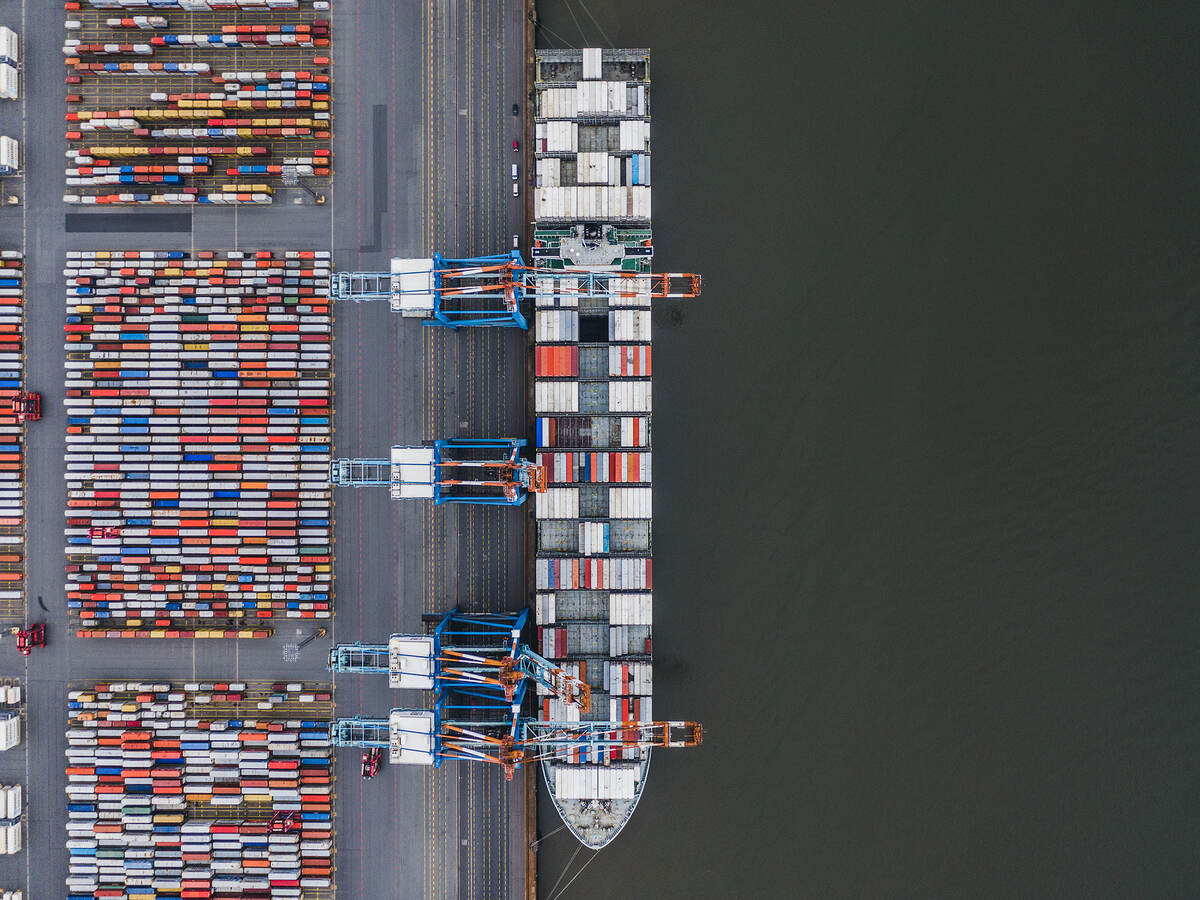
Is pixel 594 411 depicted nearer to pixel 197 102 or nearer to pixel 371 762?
pixel 371 762

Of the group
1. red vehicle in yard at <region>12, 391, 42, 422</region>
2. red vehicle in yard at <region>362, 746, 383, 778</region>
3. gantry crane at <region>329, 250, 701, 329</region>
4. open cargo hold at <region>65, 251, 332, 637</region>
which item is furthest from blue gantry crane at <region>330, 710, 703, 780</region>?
red vehicle in yard at <region>12, 391, 42, 422</region>

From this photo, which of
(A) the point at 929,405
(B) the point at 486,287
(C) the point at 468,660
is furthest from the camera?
(A) the point at 929,405

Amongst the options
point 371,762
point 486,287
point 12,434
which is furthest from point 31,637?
point 486,287

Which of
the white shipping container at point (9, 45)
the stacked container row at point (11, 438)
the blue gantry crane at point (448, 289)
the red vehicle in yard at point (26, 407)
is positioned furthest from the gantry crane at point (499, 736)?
the white shipping container at point (9, 45)

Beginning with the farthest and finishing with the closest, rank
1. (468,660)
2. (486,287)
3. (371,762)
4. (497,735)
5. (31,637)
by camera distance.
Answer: (497,735) → (31,637) → (371,762) → (468,660) → (486,287)

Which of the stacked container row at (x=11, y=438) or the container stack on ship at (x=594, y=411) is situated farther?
the stacked container row at (x=11, y=438)

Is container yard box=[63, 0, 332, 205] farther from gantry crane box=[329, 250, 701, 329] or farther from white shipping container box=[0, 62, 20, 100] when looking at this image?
gantry crane box=[329, 250, 701, 329]

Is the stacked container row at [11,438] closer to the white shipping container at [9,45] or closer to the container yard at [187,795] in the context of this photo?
the container yard at [187,795]

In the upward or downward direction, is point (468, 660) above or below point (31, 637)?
below
